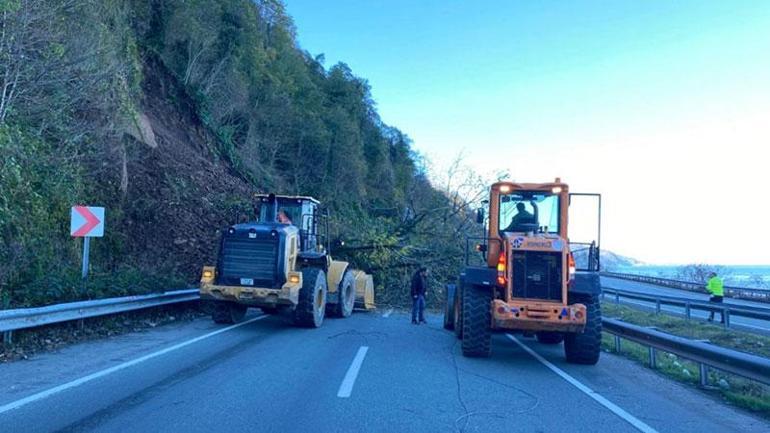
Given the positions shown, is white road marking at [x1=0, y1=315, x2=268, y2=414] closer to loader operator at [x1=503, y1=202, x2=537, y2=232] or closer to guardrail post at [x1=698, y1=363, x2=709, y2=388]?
loader operator at [x1=503, y1=202, x2=537, y2=232]

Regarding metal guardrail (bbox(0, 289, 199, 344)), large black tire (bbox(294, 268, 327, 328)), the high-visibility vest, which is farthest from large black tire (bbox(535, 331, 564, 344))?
the high-visibility vest

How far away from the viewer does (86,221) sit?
42.4 ft

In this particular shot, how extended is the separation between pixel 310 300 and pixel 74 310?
500cm

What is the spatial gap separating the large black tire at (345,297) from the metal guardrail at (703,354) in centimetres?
739

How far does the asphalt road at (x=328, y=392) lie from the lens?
250 inches

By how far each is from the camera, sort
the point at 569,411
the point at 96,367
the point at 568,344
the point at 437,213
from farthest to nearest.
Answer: the point at 437,213 → the point at 568,344 → the point at 96,367 → the point at 569,411

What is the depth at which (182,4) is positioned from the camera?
27.8m

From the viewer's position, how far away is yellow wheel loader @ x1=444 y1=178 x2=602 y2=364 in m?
10.3

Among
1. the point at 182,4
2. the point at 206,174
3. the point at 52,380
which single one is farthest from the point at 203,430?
the point at 182,4

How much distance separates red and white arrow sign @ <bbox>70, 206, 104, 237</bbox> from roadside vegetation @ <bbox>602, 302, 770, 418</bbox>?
1149 centimetres

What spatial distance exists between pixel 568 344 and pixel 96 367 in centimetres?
780

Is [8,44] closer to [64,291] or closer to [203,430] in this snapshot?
[64,291]

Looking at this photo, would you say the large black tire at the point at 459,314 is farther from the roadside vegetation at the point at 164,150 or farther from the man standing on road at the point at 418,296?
the roadside vegetation at the point at 164,150

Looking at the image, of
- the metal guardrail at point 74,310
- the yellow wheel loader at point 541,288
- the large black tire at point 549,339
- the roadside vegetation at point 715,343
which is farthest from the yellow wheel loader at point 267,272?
the roadside vegetation at point 715,343
